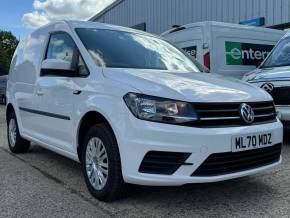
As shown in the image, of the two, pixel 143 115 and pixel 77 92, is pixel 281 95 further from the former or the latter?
pixel 143 115

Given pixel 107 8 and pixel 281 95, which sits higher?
pixel 107 8

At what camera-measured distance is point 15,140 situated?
7.02 meters

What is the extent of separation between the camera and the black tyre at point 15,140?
22.8 ft

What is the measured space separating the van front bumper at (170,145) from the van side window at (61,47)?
5.05ft

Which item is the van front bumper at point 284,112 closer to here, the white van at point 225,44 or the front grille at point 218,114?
the white van at point 225,44

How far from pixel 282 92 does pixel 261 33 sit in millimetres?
3170

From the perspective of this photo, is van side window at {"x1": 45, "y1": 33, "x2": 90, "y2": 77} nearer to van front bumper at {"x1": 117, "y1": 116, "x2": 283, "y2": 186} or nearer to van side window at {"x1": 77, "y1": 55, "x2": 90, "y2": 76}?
van side window at {"x1": 77, "y1": 55, "x2": 90, "y2": 76}

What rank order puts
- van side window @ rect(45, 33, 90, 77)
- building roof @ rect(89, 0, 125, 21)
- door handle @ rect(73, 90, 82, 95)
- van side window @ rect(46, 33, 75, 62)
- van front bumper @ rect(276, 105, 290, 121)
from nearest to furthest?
door handle @ rect(73, 90, 82, 95), van side window @ rect(45, 33, 90, 77), van side window @ rect(46, 33, 75, 62), van front bumper @ rect(276, 105, 290, 121), building roof @ rect(89, 0, 125, 21)

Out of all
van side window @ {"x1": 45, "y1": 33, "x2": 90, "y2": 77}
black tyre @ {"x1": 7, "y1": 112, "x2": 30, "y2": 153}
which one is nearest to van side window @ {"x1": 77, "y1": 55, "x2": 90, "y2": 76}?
van side window @ {"x1": 45, "y1": 33, "x2": 90, "y2": 77}

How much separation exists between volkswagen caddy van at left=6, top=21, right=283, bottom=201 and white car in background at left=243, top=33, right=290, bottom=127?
191 centimetres

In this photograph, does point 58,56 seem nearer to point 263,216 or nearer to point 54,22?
point 54,22

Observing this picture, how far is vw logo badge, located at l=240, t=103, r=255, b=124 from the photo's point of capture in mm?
4070

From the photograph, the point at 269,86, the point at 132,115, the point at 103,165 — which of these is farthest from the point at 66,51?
the point at 269,86

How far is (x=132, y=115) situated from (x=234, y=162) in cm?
98
